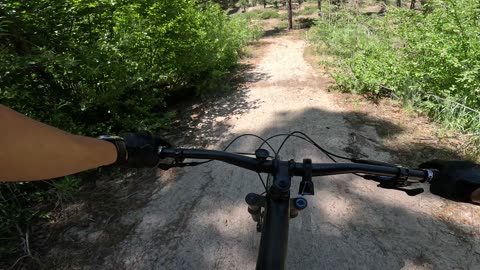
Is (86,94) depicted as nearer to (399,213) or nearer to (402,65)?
(399,213)

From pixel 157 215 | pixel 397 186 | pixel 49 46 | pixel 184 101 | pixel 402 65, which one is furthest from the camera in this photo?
pixel 184 101

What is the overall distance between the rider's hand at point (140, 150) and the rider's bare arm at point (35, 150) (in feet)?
0.92

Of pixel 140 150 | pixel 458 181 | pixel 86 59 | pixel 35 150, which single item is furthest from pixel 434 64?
pixel 35 150

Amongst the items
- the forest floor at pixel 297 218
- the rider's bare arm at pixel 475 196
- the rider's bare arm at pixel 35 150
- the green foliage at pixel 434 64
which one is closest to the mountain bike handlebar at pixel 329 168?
the rider's bare arm at pixel 475 196

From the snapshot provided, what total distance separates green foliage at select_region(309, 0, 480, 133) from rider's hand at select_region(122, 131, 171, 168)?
5023mm

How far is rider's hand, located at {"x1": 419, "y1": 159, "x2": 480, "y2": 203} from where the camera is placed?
1328 millimetres

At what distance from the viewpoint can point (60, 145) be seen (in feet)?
3.33

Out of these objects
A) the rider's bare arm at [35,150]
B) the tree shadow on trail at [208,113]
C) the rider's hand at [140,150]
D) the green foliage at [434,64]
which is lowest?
the tree shadow on trail at [208,113]

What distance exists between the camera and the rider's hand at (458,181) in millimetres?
1328

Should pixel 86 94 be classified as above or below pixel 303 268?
above

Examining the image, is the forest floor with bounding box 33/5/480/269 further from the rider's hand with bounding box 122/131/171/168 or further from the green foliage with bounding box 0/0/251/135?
the rider's hand with bounding box 122/131/171/168

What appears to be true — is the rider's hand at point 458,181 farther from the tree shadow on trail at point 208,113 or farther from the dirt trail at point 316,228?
the tree shadow on trail at point 208,113

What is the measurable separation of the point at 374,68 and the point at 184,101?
479 cm

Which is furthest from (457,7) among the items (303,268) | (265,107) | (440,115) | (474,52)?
(303,268)
